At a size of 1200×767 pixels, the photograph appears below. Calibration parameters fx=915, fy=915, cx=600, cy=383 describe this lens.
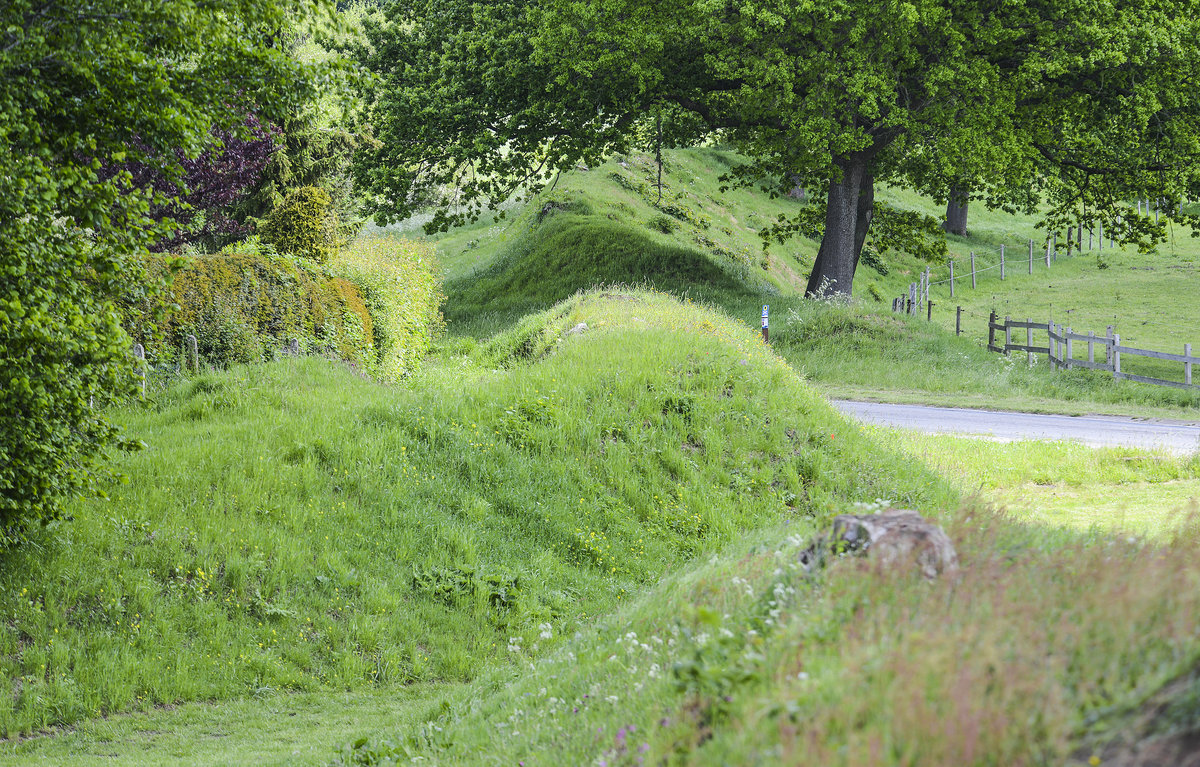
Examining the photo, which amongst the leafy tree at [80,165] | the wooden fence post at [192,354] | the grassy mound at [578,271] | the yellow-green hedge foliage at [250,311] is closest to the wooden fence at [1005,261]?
the grassy mound at [578,271]

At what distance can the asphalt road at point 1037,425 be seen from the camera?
56.3ft

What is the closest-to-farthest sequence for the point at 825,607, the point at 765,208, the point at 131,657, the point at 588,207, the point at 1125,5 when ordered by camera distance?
the point at 825,607
the point at 131,657
the point at 1125,5
the point at 588,207
the point at 765,208

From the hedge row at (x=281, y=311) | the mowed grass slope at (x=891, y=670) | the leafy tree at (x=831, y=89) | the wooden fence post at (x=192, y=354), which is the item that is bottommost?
the mowed grass slope at (x=891, y=670)

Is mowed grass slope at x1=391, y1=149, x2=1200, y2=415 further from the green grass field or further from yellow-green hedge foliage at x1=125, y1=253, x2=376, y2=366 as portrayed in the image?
yellow-green hedge foliage at x1=125, y1=253, x2=376, y2=366

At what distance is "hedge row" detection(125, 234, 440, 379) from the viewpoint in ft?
49.8

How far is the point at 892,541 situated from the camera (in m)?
5.26

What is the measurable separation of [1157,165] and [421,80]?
21.9 m

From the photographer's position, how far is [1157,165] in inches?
1019

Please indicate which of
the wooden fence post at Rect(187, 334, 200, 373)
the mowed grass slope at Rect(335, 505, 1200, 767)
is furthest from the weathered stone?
the wooden fence post at Rect(187, 334, 200, 373)

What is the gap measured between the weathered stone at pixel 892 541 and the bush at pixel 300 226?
59.3 feet

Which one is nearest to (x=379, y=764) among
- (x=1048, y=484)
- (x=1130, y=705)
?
(x=1130, y=705)

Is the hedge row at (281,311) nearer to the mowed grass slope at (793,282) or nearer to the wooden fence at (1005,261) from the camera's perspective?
the mowed grass slope at (793,282)

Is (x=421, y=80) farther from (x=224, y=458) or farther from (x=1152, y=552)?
(x=1152, y=552)

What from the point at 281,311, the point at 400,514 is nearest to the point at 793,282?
the point at 281,311
